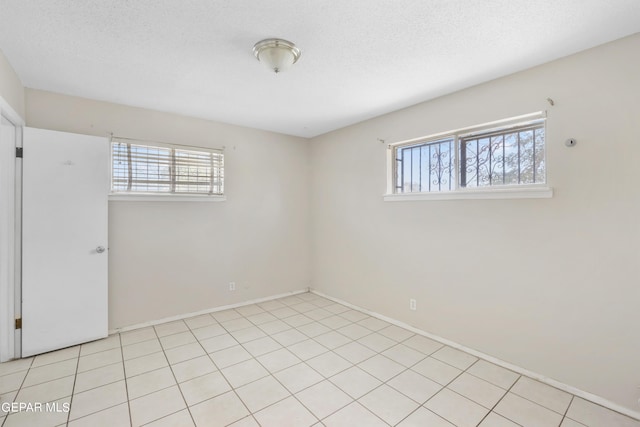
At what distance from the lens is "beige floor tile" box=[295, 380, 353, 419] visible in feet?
6.37

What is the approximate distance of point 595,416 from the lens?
1.88 meters

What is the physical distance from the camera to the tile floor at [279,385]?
186 cm

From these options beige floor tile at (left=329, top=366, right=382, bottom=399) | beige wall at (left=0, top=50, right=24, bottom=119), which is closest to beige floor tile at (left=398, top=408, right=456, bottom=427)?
beige floor tile at (left=329, top=366, right=382, bottom=399)

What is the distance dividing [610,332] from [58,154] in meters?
4.71

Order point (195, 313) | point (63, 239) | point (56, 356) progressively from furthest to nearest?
point (195, 313)
point (63, 239)
point (56, 356)

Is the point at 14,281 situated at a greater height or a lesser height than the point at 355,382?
greater

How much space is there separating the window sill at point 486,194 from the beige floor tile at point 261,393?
2.23 meters

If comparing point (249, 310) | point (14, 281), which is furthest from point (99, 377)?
point (249, 310)

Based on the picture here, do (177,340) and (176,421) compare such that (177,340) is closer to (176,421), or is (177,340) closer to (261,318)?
(261,318)

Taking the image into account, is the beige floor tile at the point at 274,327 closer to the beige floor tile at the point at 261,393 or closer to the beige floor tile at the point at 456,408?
the beige floor tile at the point at 261,393

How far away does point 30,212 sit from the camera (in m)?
2.59

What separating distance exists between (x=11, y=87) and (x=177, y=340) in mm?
2611

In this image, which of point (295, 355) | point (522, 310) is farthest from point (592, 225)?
point (295, 355)

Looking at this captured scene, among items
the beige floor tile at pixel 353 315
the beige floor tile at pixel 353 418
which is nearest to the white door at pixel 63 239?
the beige floor tile at pixel 353 418
